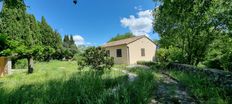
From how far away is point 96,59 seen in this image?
15.3 meters

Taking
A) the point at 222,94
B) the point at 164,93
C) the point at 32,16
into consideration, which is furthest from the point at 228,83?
the point at 32,16

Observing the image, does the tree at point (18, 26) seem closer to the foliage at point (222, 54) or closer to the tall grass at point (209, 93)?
the foliage at point (222, 54)

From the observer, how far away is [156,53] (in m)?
28.3

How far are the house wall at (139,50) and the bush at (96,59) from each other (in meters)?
10.8

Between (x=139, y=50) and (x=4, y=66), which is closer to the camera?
(x=4, y=66)

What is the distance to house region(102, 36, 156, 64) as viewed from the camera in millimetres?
26172

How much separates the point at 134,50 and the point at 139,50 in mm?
837

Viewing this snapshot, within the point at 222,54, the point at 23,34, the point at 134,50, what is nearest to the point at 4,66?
the point at 23,34

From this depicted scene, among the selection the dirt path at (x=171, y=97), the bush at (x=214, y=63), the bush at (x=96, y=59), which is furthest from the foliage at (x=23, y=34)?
the bush at (x=214, y=63)

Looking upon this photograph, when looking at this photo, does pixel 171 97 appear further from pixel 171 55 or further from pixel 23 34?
pixel 23 34

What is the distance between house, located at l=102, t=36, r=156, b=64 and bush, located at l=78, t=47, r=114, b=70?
10.6 meters

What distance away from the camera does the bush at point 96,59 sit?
15297mm

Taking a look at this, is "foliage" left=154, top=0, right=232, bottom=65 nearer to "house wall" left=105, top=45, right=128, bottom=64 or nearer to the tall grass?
the tall grass

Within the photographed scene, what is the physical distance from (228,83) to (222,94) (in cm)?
120
